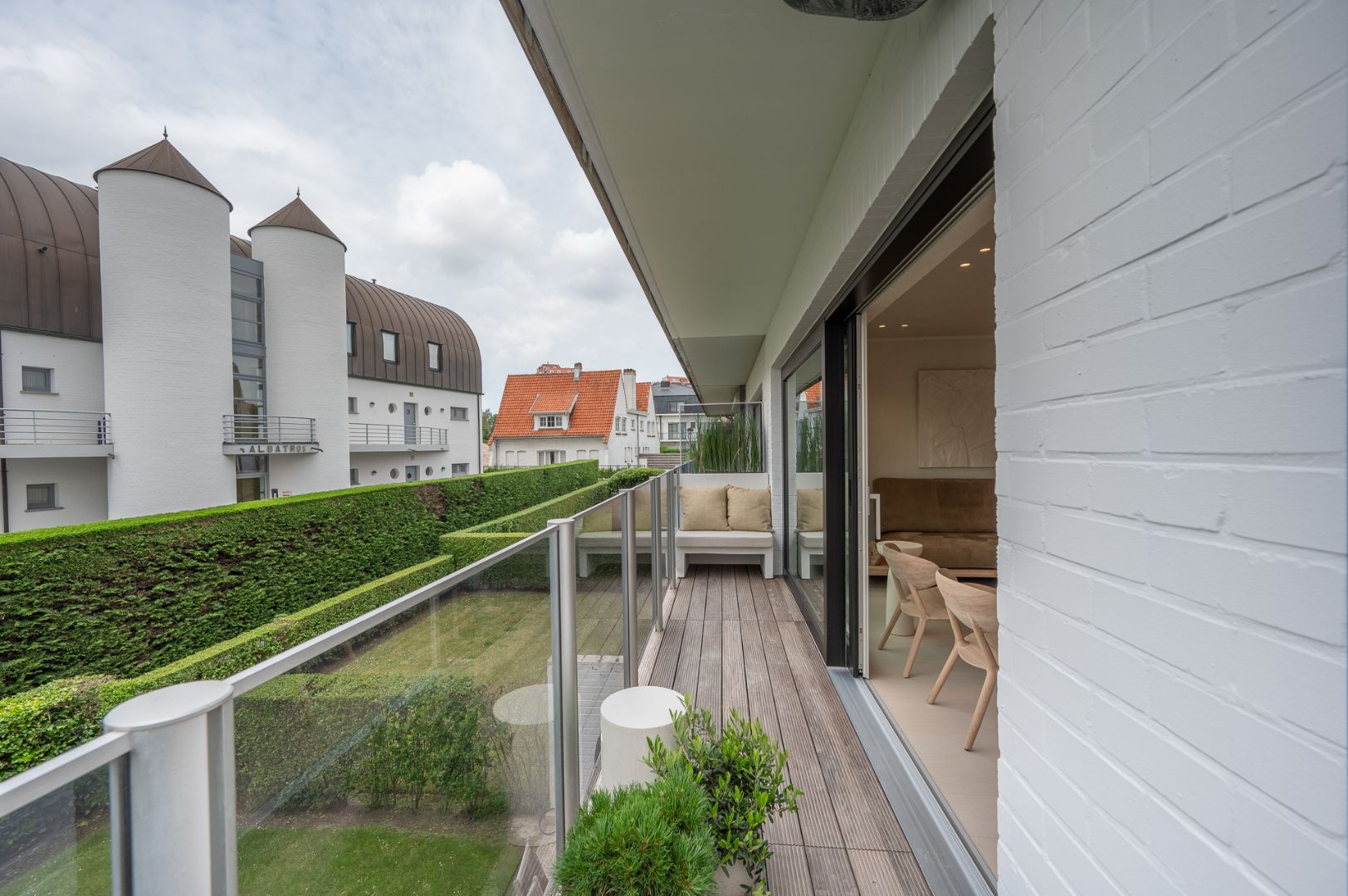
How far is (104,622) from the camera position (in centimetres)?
584

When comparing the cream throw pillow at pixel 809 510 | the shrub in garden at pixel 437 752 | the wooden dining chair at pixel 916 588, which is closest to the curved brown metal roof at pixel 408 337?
the cream throw pillow at pixel 809 510

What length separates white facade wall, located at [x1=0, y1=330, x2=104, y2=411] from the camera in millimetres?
10414

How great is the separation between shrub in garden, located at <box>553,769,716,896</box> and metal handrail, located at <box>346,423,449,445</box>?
57.6 ft

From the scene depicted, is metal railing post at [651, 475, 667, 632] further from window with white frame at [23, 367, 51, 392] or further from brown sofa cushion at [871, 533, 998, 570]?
window with white frame at [23, 367, 51, 392]

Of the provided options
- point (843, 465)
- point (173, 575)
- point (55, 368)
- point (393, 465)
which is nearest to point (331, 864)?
point (843, 465)

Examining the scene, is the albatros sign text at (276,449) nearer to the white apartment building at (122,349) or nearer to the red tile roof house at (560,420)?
the white apartment building at (122,349)

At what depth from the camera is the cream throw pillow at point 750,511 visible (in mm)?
5410

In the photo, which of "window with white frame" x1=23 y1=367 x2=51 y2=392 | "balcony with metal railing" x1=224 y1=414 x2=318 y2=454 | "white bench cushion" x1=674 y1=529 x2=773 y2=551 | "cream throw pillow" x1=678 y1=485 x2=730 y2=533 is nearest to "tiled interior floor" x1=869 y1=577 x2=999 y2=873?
"white bench cushion" x1=674 y1=529 x2=773 y2=551

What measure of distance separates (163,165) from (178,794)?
15.4 m

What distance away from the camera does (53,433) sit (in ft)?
34.3

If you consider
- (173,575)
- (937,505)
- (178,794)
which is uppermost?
(178,794)

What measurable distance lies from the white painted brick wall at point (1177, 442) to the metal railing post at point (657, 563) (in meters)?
2.69

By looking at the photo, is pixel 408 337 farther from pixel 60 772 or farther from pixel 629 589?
pixel 60 772

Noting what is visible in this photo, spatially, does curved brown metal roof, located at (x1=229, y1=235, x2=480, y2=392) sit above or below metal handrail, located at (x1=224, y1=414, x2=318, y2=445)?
above
